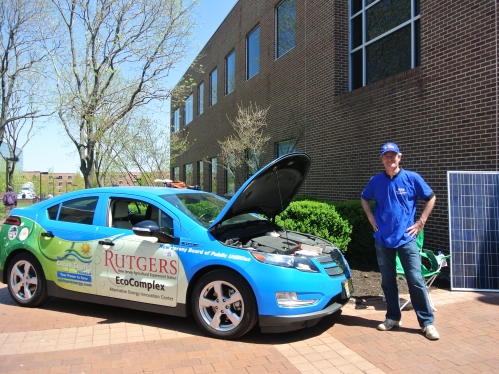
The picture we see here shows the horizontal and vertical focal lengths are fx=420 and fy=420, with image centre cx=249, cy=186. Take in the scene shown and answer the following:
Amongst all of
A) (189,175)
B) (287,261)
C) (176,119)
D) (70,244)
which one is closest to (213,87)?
(189,175)

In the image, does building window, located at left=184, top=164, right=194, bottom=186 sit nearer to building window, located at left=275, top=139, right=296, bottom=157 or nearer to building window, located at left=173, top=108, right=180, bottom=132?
building window, located at left=173, top=108, right=180, bottom=132

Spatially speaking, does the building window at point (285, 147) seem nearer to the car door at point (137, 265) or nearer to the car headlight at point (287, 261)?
the car door at point (137, 265)

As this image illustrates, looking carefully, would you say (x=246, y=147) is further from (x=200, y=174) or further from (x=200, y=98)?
(x=200, y=98)

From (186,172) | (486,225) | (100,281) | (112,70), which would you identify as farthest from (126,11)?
(186,172)

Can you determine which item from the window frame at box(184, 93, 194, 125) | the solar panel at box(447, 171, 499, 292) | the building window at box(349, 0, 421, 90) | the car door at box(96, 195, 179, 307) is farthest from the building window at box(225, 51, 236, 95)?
the car door at box(96, 195, 179, 307)

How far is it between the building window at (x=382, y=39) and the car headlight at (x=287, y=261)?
228 inches

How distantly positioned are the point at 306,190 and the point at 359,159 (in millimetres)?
2565

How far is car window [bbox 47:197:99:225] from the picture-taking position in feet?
16.8

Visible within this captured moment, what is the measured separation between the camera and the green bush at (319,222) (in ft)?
23.7

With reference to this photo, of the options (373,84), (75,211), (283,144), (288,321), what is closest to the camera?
(288,321)

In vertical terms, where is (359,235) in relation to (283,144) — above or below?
below

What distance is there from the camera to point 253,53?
16125 mm

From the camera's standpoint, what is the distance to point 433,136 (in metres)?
7.51

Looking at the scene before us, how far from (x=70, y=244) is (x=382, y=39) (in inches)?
305
